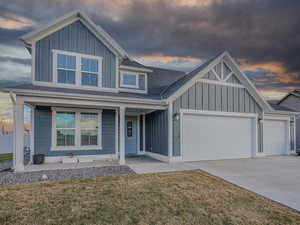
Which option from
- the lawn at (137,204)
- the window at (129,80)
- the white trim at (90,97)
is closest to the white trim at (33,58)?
the white trim at (90,97)

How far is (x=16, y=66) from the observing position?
11664 mm

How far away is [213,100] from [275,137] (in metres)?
5.91

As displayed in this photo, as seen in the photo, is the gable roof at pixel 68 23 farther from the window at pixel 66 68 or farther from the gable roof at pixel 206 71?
the gable roof at pixel 206 71

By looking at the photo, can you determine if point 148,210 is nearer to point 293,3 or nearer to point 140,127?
point 140,127

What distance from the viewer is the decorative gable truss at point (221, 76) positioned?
8.84m

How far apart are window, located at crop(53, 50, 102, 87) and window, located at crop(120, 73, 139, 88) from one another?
1802 millimetres

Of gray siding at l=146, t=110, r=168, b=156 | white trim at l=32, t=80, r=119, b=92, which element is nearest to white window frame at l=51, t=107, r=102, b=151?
white trim at l=32, t=80, r=119, b=92

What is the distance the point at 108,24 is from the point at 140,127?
6.82m

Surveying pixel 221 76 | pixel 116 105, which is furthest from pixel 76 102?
pixel 221 76

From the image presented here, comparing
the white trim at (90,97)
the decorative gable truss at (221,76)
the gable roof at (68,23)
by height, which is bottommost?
the white trim at (90,97)

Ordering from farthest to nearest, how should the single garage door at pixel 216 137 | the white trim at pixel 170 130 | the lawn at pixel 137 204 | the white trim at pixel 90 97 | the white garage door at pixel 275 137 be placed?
the white garage door at pixel 275 137
the single garage door at pixel 216 137
the white trim at pixel 170 130
the white trim at pixel 90 97
the lawn at pixel 137 204

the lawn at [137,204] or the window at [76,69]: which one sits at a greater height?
the window at [76,69]

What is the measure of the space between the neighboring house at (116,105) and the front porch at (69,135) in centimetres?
4

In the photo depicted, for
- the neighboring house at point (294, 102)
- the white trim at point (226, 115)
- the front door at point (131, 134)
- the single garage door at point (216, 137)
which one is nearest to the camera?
the white trim at point (226, 115)
